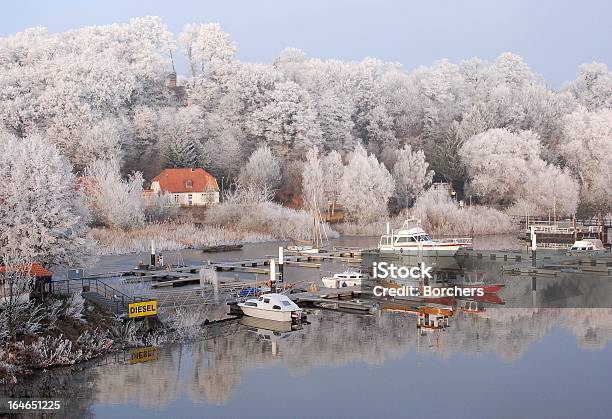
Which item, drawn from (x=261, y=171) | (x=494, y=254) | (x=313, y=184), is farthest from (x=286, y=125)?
(x=494, y=254)

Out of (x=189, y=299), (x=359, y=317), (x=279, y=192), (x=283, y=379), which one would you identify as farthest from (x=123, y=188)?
(x=283, y=379)

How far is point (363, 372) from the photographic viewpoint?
2359cm

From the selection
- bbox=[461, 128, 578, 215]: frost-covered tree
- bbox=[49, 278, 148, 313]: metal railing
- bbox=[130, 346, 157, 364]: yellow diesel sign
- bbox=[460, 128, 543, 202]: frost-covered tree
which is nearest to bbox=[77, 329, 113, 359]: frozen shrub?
bbox=[130, 346, 157, 364]: yellow diesel sign

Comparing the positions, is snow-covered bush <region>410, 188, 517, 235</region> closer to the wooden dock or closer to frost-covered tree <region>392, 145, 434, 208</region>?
frost-covered tree <region>392, 145, 434, 208</region>

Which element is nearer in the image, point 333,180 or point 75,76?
point 333,180

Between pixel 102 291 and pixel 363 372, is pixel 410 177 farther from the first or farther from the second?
pixel 363 372

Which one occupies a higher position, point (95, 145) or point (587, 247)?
point (95, 145)

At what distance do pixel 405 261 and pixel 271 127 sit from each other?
36.9 m

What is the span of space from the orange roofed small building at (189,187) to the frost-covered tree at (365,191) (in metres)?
11.0

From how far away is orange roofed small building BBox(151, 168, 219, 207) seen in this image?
69688 millimetres

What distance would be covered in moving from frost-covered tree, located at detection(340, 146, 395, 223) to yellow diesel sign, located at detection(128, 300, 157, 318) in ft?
141

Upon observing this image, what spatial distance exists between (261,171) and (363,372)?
5053 centimetres

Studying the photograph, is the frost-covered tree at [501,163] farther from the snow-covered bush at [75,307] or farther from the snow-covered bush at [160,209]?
the snow-covered bush at [75,307]

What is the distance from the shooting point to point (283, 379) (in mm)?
23016
